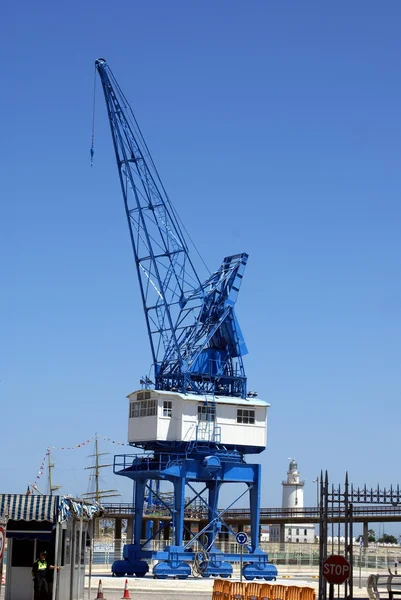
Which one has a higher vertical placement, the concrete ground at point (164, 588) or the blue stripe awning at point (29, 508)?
the blue stripe awning at point (29, 508)

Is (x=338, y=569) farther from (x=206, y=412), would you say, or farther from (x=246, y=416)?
(x=246, y=416)

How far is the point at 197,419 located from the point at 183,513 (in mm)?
5548

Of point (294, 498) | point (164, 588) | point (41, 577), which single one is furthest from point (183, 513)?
point (294, 498)

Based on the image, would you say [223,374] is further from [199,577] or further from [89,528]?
[89,528]

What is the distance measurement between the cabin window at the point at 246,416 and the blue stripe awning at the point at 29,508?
111 feet

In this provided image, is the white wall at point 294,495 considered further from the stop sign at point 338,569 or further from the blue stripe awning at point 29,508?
the stop sign at point 338,569

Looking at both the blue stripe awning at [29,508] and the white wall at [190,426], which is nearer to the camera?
the blue stripe awning at [29,508]

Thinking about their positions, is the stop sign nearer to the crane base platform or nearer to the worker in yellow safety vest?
the worker in yellow safety vest

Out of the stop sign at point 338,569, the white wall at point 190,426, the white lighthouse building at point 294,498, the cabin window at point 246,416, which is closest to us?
the stop sign at point 338,569

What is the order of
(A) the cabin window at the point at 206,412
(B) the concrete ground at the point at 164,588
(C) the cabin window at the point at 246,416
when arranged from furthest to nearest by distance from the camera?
(C) the cabin window at the point at 246,416 < (A) the cabin window at the point at 206,412 < (B) the concrete ground at the point at 164,588

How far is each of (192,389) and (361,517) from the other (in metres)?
40.6

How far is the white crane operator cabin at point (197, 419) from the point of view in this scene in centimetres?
5812

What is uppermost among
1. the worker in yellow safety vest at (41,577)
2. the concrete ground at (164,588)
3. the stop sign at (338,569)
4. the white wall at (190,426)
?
the white wall at (190,426)

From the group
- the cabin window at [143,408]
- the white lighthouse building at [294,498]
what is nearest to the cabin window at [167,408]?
the cabin window at [143,408]
